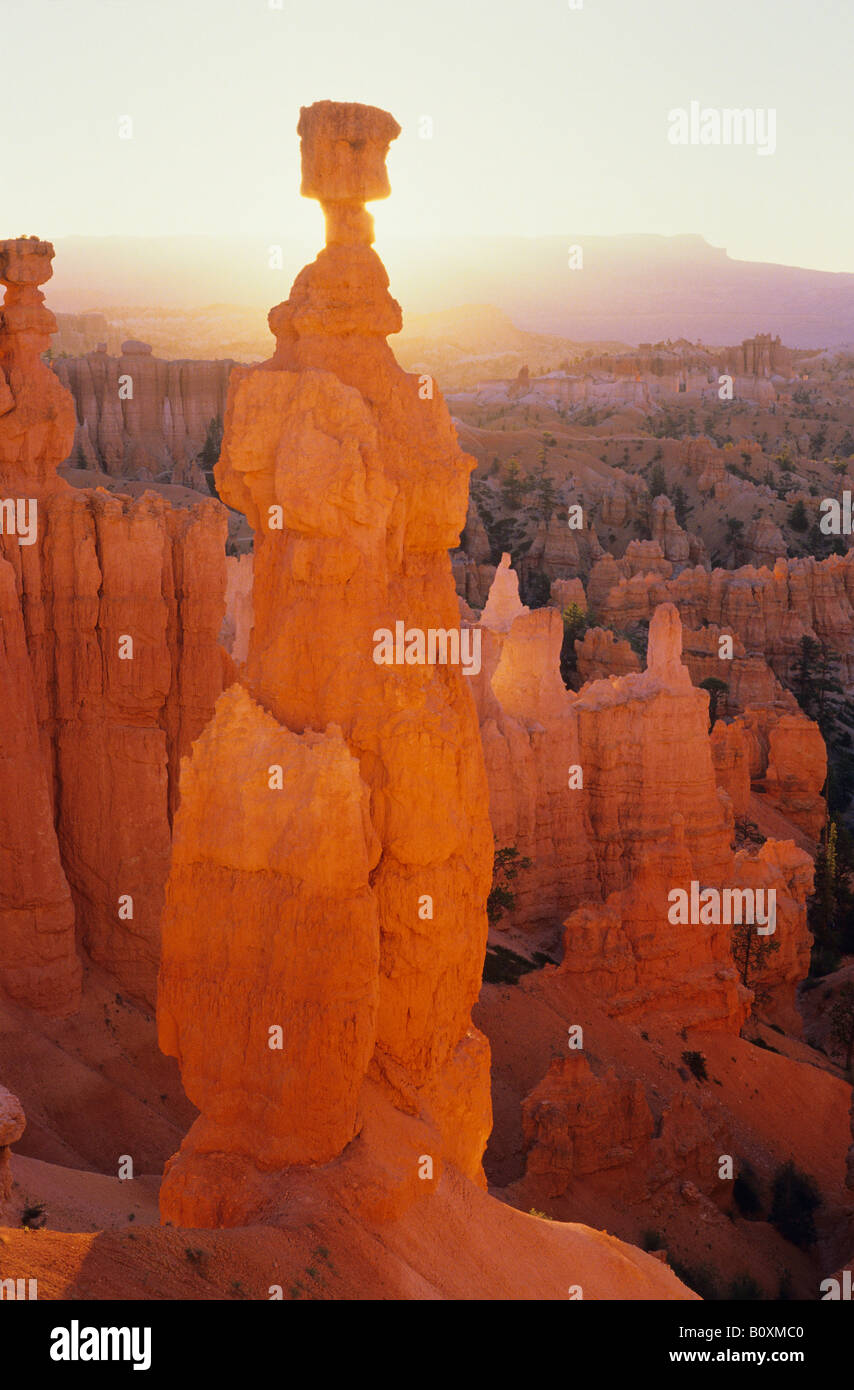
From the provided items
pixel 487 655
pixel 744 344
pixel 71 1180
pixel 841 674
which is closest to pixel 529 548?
pixel 841 674

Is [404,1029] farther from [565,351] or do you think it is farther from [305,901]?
[565,351]

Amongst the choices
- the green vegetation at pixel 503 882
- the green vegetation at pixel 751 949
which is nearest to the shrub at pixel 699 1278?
the green vegetation at pixel 503 882

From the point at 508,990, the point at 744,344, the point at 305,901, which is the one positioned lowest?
the point at 508,990

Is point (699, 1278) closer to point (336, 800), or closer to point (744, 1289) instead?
point (744, 1289)

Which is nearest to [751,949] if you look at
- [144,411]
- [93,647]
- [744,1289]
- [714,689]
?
[744,1289]

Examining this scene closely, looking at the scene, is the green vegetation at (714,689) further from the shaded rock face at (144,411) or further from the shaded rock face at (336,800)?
the shaded rock face at (336,800)
